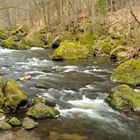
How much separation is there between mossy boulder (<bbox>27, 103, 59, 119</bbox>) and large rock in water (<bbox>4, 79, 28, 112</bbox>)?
731 millimetres

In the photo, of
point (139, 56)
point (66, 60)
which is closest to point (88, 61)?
point (66, 60)

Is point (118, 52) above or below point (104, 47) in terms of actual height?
below

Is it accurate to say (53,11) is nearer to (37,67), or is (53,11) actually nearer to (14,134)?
(37,67)

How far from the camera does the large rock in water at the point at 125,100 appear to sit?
12883 mm

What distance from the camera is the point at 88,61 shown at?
82.3 ft

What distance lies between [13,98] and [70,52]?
47.3 ft

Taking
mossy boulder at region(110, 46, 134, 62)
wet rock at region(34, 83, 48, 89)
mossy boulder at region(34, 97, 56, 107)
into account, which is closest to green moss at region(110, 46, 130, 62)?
mossy boulder at region(110, 46, 134, 62)

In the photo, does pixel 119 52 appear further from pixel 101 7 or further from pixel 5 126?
pixel 101 7

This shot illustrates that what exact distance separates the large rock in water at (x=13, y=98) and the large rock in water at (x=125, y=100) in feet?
11.9

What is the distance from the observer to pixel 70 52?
26562mm

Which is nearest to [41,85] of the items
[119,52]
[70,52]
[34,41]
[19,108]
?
[19,108]

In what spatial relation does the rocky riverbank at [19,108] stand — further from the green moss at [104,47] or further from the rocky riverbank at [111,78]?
the green moss at [104,47]

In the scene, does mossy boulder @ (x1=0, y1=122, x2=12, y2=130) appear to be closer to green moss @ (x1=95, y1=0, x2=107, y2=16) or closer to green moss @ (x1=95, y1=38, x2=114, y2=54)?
green moss @ (x1=95, y1=38, x2=114, y2=54)

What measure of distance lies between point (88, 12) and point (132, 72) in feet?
107
